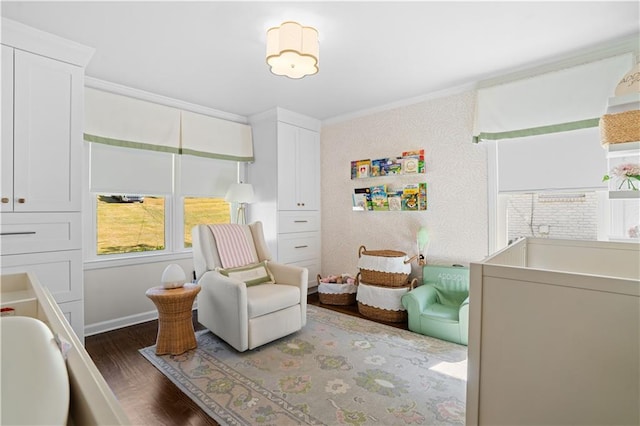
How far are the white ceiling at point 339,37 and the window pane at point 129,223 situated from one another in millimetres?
1185

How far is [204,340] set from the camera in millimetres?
2730

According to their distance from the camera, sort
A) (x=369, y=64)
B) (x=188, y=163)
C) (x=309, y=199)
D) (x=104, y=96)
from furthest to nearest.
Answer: (x=309, y=199), (x=188, y=163), (x=104, y=96), (x=369, y=64)

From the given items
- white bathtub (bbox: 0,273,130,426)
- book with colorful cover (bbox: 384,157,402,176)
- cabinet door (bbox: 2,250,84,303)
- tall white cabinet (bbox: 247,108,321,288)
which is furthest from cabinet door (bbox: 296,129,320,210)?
white bathtub (bbox: 0,273,130,426)

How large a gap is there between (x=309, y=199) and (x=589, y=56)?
10.2 ft

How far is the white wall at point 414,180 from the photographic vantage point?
3131 millimetres

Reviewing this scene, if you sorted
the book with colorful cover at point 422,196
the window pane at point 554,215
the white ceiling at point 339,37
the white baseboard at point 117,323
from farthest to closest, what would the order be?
the book with colorful cover at point 422,196 → the white baseboard at point 117,323 → the window pane at point 554,215 → the white ceiling at point 339,37

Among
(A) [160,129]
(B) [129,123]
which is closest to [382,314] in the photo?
(A) [160,129]

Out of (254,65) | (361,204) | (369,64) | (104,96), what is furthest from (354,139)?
(104,96)

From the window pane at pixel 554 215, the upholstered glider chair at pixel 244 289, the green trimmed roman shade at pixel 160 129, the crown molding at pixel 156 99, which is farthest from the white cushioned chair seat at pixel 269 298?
the crown molding at pixel 156 99

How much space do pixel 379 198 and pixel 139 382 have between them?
2.89 meters

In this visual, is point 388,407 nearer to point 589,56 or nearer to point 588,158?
point 588,158

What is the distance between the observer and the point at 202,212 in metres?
3.84

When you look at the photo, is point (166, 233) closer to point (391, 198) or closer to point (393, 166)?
point (391, 198)

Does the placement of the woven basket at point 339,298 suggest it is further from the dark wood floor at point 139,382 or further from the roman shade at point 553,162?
the roman shade at point 553,162
